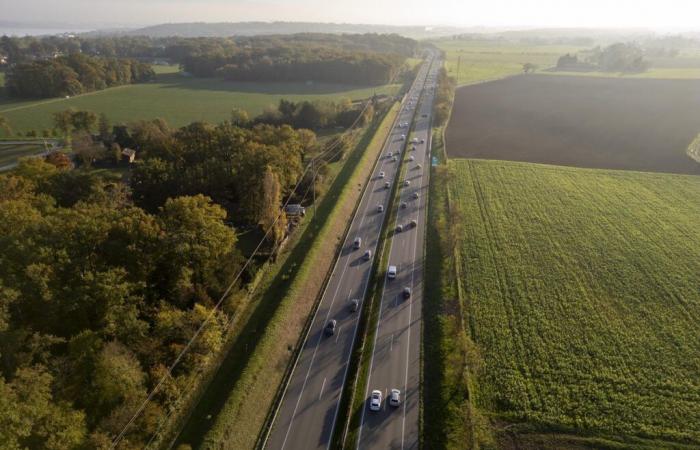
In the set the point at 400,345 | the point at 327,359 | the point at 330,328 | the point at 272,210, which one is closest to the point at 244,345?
the point at 327,359

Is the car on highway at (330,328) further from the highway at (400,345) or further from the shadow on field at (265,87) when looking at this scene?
the shadow on field at (265,87)

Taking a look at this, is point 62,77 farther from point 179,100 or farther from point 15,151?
point 15,151

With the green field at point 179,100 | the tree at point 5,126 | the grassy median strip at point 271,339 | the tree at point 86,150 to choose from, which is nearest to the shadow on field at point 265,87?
the green field at point 179,100

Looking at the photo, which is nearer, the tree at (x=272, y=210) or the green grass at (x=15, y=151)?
the tree at (x=272, y=210)

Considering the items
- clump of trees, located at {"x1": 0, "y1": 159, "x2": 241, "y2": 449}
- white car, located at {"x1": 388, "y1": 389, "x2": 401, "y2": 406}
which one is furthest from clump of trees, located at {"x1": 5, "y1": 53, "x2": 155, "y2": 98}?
white car, located at {"x1": 388, "y1": 389, "x2": 401, "y2": 406}

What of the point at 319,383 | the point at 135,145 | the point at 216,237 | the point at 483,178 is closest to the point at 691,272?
the point at 483,178

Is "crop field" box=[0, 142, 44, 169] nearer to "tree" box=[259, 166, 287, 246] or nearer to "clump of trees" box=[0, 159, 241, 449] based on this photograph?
"clump of trees" box=[0, 159, 241, 449]

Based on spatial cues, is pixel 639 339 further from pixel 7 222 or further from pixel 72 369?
pixel 7 222
